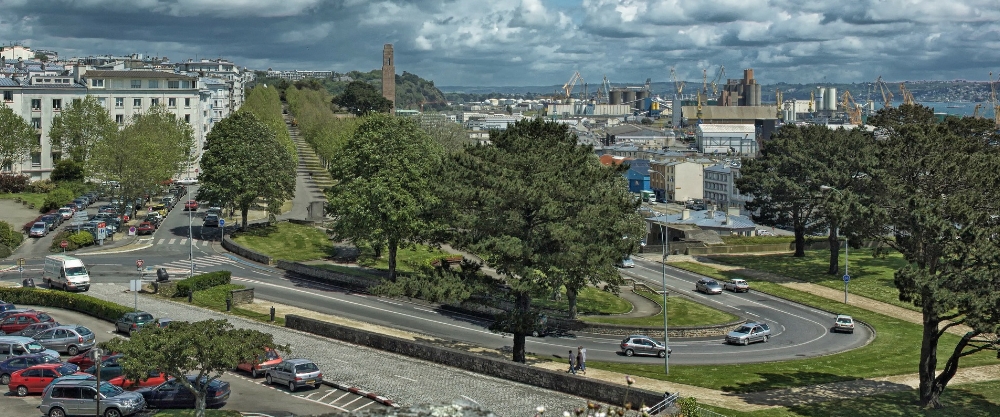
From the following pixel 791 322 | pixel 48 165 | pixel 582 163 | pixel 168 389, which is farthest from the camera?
pixel 48 165

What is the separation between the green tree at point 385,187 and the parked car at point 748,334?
791 inches

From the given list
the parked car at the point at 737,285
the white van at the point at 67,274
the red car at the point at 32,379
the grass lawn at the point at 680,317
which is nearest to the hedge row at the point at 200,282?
the white van at the point at 67,274

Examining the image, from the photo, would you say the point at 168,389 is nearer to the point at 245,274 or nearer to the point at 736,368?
the point at 736,368

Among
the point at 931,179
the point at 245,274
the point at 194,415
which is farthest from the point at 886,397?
the point at 245,274

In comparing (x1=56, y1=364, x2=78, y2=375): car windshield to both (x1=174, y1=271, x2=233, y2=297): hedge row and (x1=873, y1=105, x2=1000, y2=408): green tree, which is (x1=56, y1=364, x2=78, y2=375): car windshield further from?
(x1=873, y1=105, x2=1000, y2=408): green tree

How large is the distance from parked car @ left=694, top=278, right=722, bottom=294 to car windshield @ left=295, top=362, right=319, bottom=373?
4060 cm

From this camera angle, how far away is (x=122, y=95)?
123 m

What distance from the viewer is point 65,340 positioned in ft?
149

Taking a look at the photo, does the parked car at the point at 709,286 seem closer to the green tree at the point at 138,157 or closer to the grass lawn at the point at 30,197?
the green tree at the point at 138,157

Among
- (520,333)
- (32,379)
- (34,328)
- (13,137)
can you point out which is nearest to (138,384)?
(32,379)

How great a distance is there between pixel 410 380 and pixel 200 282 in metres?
26.5

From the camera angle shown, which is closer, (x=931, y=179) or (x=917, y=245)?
(x=917, y=245)

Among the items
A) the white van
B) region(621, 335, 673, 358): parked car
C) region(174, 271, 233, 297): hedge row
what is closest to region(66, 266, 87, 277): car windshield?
the white van

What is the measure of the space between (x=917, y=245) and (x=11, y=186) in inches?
3725
